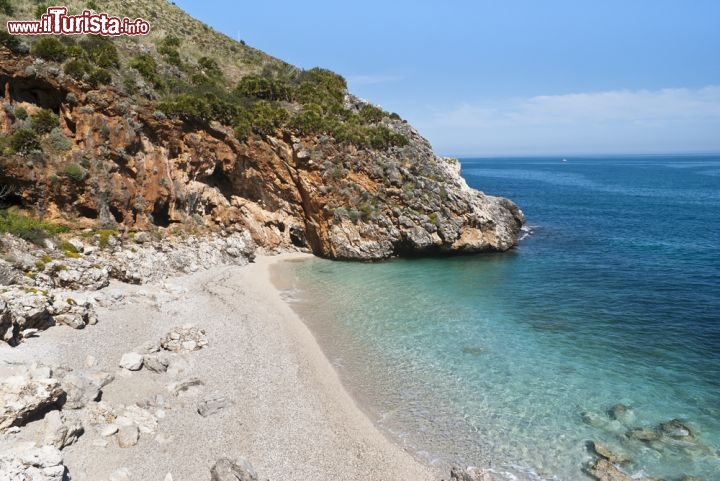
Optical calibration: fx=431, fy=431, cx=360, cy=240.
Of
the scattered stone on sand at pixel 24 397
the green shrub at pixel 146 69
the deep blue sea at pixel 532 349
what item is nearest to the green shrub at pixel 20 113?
the green shrub at pixel 146 69

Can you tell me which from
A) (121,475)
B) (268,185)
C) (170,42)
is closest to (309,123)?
(268,185)

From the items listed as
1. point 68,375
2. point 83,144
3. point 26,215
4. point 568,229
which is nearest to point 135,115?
point 83,144

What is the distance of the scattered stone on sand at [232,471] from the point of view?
1095 centimetres

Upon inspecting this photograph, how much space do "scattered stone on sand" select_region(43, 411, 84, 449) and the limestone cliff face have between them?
739 inches

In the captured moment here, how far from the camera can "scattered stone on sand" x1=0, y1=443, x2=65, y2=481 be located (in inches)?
354

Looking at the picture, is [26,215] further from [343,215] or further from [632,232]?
[632,232]

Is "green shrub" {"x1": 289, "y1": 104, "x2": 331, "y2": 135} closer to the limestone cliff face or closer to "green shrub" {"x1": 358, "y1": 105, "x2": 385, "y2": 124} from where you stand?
the limestone cliff face

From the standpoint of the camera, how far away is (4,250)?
20.2 m

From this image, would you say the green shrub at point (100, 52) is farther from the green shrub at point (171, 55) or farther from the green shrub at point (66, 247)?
the green shrub at point (66, 247)

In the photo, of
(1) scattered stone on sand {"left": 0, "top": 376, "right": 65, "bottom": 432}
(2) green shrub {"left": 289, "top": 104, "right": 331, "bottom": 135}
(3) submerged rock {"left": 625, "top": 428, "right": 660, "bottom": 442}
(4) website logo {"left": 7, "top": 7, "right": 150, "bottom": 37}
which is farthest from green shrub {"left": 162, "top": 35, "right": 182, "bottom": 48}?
(3) submerged rock {"left": 625, "top": 428, "right": 660, "bottom": 442}

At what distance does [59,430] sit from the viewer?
1129cm

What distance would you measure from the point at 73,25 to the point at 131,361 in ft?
103

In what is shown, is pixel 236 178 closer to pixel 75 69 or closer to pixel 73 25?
pixel 75 69

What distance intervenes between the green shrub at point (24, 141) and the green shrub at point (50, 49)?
550 centimetres
